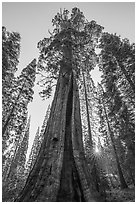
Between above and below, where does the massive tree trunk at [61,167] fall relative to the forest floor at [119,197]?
above

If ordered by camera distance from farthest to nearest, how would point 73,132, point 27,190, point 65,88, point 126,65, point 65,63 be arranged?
point 126,65, point 65,63, point 65,88, point 73,132, point 27,190

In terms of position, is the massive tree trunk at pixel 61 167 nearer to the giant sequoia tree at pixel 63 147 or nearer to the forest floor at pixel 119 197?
the giant sequoia tree at pixel 63 147

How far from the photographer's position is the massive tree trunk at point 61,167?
10.7ft

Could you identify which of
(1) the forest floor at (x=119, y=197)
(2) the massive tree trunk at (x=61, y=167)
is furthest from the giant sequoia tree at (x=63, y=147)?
(1) the forest floor at (x=119, y=197)

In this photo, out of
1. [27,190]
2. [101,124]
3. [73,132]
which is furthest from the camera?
[101,124]

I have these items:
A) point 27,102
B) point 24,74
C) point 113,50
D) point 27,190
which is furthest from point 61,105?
point 24,74

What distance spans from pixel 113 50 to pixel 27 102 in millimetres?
12443

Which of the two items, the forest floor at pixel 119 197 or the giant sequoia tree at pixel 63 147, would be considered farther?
the forest floor at pixel 119 197

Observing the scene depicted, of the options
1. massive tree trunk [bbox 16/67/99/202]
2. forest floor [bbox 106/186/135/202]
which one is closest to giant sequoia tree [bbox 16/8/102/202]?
massive tree trunk [bbox 16/67/99/202]

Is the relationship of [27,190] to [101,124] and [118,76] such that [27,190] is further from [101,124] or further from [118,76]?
[101,124]

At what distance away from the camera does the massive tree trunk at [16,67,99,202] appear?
3262mm

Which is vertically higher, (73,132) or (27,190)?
(73,132)

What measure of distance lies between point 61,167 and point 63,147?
66 cm

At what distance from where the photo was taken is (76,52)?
8445 millimetres
